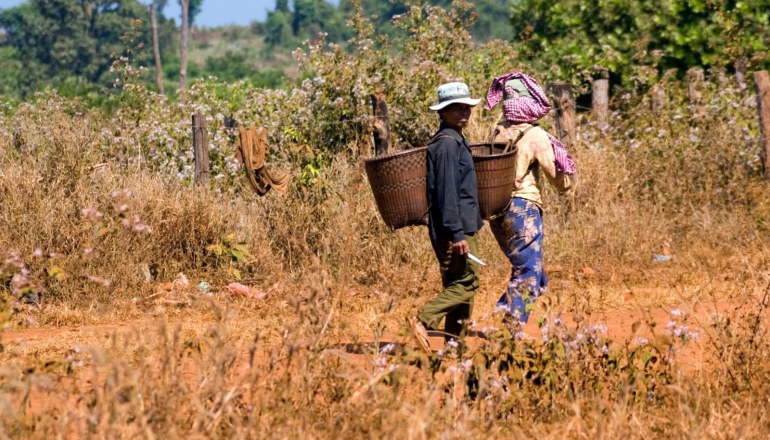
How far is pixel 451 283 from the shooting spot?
6773 mm

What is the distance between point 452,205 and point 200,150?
186 inches

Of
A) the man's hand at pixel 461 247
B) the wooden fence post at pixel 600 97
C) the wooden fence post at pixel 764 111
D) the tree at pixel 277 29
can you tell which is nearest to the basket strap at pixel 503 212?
the man's hand at pixel 461 247

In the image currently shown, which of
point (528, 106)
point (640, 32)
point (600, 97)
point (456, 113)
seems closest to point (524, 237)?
point (528, 106)

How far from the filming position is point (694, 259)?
1021 centimetres

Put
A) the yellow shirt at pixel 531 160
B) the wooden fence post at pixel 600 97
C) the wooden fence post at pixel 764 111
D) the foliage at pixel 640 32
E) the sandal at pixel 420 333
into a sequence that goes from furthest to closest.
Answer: the foliage at pixel 640 32 < the wooden fence post at pixel 600 97 < the wooden fence post at pixel 764 111 < the yellow shirt at pixel 531 160 < the sandal at pixel 420 333

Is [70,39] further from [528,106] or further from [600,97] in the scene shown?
[528,106]

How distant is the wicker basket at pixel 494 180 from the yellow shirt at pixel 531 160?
0.20 metres

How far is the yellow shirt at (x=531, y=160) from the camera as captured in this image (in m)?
7.12

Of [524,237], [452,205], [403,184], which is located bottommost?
[524,237]

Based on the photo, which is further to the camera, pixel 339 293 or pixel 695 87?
pixel 695 87

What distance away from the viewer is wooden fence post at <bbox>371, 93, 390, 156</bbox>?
1057 centimetres

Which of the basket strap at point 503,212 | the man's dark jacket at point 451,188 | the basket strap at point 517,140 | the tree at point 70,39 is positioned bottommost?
the basket strap at point 503,212

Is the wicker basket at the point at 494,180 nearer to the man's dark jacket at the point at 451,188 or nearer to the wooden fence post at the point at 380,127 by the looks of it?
the man's dark jacket at the point at 451,188

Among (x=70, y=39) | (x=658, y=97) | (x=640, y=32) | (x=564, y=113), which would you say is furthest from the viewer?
(x=70, y=39)
